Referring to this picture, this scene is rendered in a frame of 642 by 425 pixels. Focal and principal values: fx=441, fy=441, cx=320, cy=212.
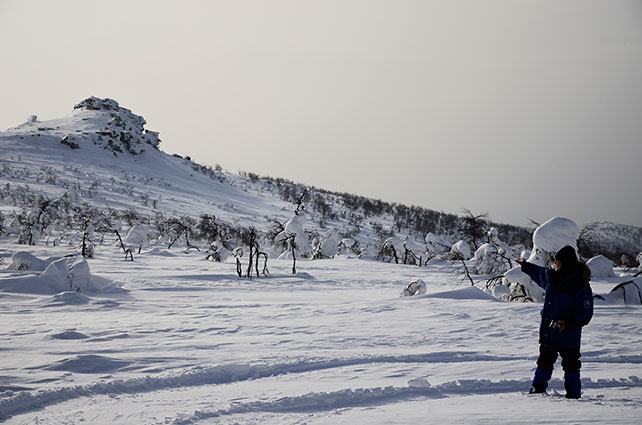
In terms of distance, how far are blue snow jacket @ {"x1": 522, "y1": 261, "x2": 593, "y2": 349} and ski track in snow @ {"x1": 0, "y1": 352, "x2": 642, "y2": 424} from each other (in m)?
0.78

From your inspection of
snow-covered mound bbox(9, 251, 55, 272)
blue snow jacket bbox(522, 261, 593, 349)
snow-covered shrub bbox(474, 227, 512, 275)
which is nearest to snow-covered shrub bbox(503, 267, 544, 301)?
snow-covered shrub bbox(474, 227, 512, 275)

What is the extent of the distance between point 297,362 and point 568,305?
3234 millimetres

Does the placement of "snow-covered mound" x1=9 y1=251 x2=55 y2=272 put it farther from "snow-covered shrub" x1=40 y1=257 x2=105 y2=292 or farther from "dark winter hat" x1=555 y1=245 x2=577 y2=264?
"dark winter hat" x1=555 y1=245 x2=577 y2=264

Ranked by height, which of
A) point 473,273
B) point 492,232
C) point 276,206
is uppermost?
point 276,206

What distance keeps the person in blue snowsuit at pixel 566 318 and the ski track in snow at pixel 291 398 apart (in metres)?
0.55

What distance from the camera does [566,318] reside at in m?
4.38

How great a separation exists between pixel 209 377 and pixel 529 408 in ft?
11.3

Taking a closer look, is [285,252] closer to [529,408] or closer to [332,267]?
[332,267]

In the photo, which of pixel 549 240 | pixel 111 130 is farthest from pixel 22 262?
pixel 111 130

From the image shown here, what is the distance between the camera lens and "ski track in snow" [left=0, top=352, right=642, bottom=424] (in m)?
4.23

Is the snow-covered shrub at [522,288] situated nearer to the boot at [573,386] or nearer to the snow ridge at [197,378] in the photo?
the snow ridge at [197,378]

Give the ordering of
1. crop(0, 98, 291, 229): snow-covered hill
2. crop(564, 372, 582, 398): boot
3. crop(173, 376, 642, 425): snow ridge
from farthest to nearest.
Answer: crop(0, 98, 291, 229): snow-covered hill → crop(564, 372, 582, 398): boot → crop(173, 376, 642, 425): snow ridge

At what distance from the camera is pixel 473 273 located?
2233 centimetres

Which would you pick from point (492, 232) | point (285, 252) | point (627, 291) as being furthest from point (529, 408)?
point (285, 252)
